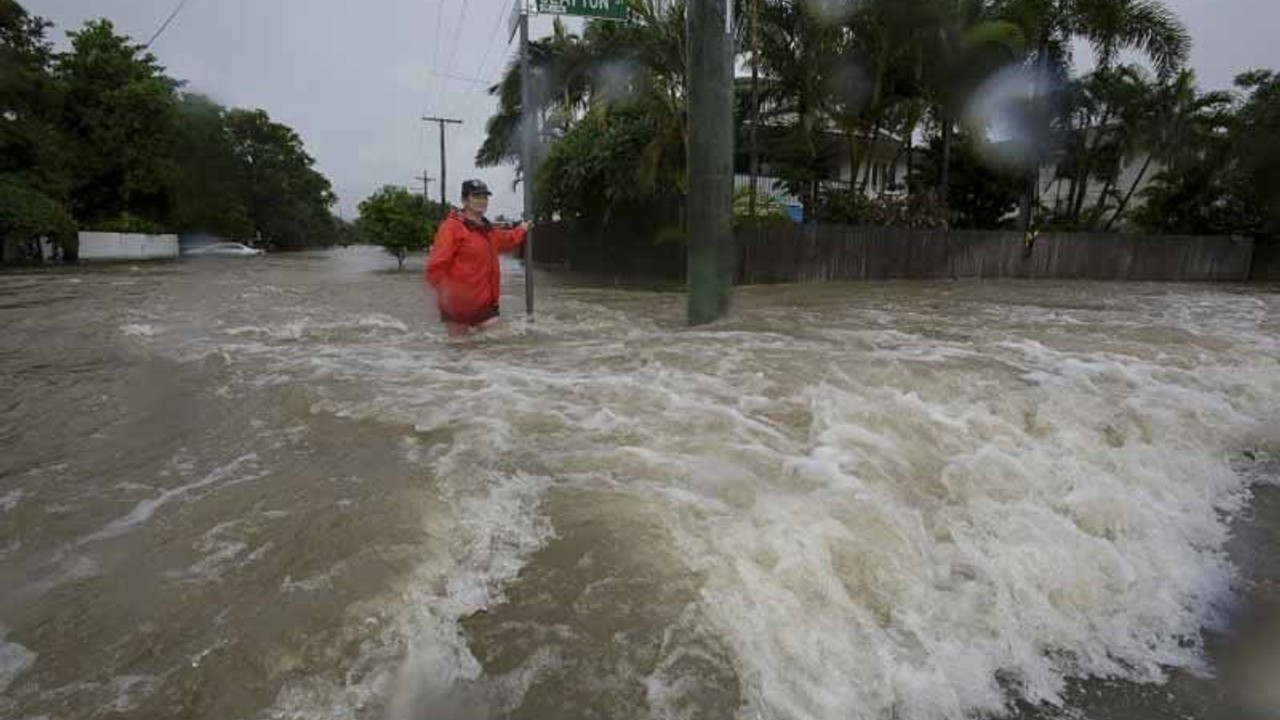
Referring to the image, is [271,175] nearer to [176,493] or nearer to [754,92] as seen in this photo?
[754,92]

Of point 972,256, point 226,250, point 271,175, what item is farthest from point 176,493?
point 271,175

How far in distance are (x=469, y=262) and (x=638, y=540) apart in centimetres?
408

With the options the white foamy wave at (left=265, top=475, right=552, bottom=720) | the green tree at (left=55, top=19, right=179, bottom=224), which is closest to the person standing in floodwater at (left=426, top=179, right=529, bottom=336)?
the white foamy wave at (left=265, top=475, right=552, bottom=720)

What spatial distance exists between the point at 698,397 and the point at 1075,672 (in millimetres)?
2179

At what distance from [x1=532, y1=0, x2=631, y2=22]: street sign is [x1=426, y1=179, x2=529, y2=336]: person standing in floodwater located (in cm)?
150

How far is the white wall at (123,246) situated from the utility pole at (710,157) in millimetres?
26888

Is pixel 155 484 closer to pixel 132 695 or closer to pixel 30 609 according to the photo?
pixel 30 609

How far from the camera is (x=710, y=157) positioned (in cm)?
651

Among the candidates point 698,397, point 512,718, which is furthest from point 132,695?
point 698,397

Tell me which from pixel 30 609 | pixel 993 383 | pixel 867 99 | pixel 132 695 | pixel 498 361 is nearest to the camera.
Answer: pixel 132 695

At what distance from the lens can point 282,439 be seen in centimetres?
334

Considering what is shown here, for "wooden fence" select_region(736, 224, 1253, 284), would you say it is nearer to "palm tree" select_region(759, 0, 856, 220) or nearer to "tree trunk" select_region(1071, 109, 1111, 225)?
"palm tree" select_region(759, 0, 856, 220)

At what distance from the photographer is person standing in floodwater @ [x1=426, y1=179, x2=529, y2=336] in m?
5.65

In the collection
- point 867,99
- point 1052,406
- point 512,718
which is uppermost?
point 867,99
